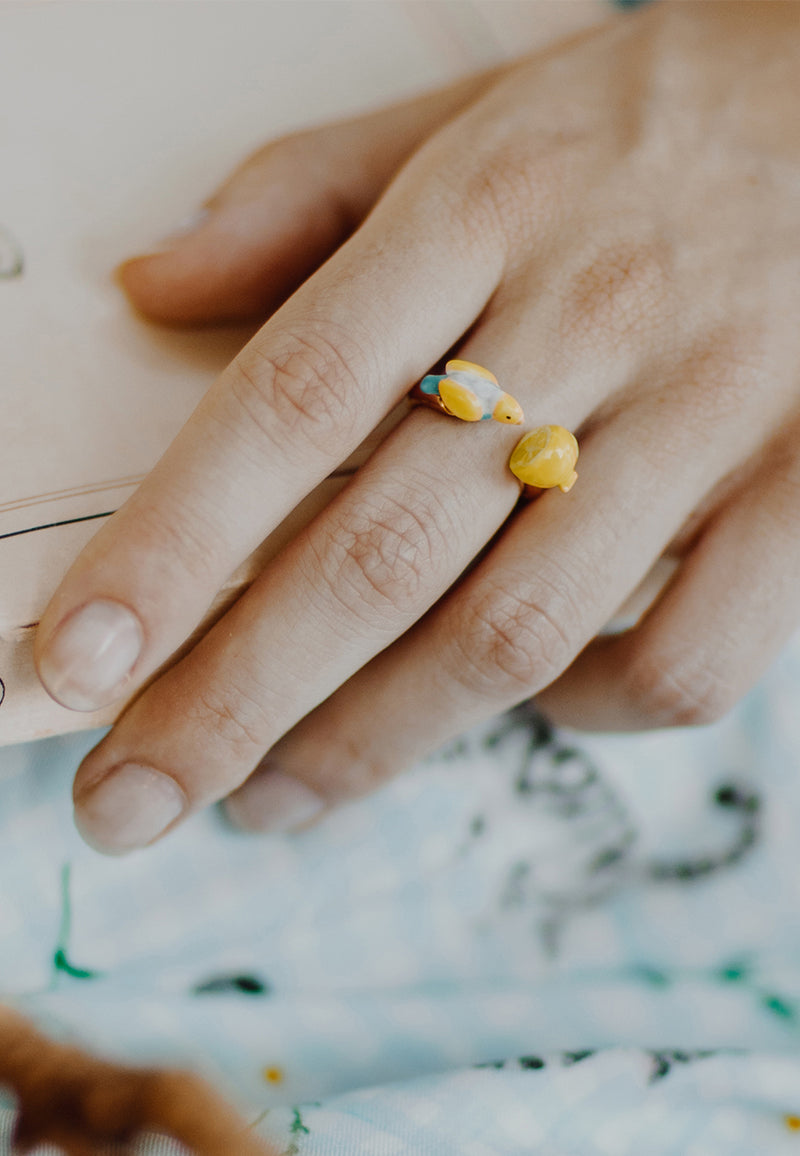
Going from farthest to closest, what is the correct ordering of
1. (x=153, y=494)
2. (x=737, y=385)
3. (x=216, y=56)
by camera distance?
(x=216, y=56) < (x=737, y=385) < (x=153, y=494)

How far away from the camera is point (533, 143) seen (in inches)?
21.9

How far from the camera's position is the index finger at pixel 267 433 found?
383mm

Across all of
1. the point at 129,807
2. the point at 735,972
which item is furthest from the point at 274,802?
the point at 735,972

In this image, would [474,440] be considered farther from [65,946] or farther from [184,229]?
[65,946]

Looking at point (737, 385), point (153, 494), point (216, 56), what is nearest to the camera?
point (153, 494)

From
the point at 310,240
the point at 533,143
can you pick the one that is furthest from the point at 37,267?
the point at 533,143

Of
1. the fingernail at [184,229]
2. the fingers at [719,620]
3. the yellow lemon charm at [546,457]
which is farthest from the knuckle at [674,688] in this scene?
the fingernail at [184,229]

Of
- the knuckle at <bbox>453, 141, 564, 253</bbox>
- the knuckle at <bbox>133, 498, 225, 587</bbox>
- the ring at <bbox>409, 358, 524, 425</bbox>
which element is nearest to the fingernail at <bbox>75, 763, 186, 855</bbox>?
the knuckle at <bbox>133, 498, 225, 587</bbox>

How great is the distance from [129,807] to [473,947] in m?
0.23

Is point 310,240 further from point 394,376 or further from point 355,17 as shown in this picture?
point 355,17

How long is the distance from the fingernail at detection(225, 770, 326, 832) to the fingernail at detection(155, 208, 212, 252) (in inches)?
12.8

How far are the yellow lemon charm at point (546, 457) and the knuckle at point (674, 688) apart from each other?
138 mm

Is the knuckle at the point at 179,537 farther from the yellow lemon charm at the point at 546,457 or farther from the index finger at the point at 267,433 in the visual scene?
the yellow lemon charm at the point at 546,457

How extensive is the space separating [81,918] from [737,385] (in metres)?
0.49
